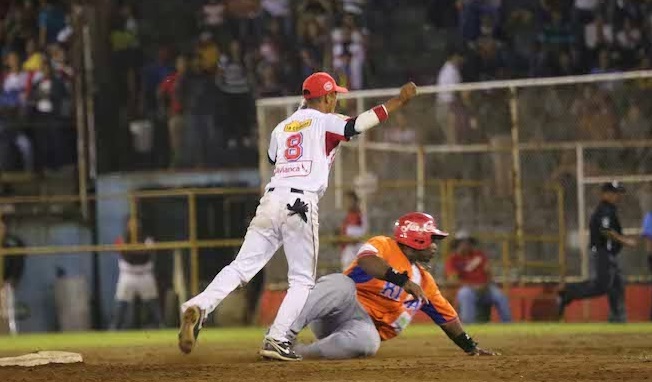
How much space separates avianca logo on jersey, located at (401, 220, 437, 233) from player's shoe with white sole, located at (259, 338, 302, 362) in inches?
51.8

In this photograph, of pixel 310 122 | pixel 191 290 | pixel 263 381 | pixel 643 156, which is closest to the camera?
pixel 263 381

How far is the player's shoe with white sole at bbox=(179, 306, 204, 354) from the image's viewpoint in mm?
9414

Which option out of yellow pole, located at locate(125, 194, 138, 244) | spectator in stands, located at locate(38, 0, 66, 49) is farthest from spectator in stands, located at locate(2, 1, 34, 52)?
yellow pole, located at locate(125, 194, 138, 244)

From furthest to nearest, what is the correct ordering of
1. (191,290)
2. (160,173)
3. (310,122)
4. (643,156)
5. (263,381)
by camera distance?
(160,173) → (191,290) → (643,156) → (310,122) → (263,381)

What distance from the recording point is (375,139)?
66.2 ft

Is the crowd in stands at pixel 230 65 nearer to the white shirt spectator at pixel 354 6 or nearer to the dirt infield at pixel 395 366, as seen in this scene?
the white shirt spectator at pixel 354 6

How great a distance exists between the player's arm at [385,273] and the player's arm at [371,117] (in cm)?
99

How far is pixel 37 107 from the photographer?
2322cm

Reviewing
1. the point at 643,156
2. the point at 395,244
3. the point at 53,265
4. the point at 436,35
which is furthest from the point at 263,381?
the point at 436,35

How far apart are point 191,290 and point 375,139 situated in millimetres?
3756

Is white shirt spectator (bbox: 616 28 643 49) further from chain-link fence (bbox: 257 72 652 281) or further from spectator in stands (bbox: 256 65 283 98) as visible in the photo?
spectator in stands (bbox: 256 65 283 98)

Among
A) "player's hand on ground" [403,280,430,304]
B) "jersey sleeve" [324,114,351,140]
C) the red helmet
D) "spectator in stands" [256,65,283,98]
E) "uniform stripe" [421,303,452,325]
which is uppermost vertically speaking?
"spectator in stands" [256,65,283,98]

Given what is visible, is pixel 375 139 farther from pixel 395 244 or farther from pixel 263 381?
pixel 263 381

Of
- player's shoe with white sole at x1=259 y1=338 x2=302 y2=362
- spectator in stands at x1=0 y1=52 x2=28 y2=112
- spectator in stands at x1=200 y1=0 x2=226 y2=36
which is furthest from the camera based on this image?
spectator in stands at x1=200 y1=0 x2=226 y2=36
